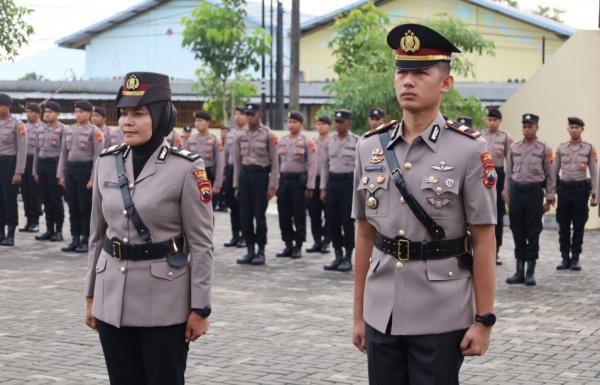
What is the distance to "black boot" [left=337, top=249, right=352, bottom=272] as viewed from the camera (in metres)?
12.6

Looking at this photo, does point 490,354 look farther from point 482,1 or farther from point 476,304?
point 482,1

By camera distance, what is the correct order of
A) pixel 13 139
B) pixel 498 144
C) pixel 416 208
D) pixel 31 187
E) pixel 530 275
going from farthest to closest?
1. pixel 31 187
2. pixel 13 139
3. pixel 498 144
4. pixel 530 275
5. pixel 416 208

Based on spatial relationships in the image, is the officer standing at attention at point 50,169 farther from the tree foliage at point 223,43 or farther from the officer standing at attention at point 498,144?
the tree foliage at point 223,43

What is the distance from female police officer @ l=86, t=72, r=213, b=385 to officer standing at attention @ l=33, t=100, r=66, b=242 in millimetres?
10529

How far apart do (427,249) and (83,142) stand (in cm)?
1046

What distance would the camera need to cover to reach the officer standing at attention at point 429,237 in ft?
13.3

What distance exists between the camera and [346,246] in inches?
508

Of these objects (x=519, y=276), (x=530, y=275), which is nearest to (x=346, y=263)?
(x=519, y=276)

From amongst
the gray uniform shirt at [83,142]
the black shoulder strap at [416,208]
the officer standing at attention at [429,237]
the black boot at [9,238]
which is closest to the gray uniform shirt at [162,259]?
the officer standing at attention at [429,237]

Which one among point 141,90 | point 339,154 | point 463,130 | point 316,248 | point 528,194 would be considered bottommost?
point 316,248

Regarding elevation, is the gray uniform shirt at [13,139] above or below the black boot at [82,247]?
above

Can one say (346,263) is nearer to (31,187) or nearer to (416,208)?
(31,187)

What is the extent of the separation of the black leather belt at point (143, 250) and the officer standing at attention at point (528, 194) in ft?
25.5

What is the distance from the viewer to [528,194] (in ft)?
38.9
